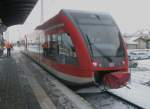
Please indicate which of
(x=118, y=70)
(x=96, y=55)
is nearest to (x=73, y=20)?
(x=96, y=55)

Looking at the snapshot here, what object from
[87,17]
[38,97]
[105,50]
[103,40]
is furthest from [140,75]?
[38,97]

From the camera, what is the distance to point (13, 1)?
2216cm

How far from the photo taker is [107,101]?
1189 centimetres

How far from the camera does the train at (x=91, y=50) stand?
38.1 feet

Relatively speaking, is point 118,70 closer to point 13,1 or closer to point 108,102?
point 108,102

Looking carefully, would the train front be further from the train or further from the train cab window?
the train cab window

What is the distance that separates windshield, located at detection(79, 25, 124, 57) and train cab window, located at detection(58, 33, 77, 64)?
25.3 inches

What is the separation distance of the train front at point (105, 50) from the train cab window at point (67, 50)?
0.63 metres

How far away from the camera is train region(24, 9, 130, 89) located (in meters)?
11.6

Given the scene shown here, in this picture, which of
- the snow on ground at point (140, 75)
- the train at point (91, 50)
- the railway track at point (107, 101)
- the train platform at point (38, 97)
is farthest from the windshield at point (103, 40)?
the snow on ground at point (140, 75)

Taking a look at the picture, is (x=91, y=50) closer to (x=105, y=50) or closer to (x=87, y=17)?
(x=105, y=50)

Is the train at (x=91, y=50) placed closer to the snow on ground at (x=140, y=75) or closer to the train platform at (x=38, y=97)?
the train platform at (x=38, y=97)

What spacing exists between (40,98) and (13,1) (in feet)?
42.5

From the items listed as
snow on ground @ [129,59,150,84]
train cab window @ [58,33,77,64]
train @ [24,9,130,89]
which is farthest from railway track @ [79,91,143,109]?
snow on ground @ [129,59,150,84]
